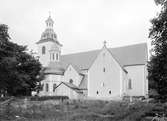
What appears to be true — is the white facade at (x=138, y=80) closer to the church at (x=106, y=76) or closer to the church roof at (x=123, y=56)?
the church at (x=106, y=76)

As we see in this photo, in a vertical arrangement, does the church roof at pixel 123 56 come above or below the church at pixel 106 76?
above

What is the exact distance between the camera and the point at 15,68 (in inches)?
1393

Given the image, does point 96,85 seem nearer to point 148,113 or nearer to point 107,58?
point 107,58

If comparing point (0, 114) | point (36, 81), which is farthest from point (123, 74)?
point (0, 114)

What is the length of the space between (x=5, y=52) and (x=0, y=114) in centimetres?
2139

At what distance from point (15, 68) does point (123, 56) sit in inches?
919

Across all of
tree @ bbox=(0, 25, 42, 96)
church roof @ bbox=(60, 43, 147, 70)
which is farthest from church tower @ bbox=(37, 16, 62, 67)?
tree @ bbox=(0, 25, 42, 96)

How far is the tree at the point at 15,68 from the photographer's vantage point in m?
32.1

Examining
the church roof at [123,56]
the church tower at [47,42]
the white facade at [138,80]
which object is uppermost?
the church tower at [47,42]

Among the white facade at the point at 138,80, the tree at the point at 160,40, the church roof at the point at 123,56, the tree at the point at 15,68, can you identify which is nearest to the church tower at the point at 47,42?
the church roof at the point at 123,56

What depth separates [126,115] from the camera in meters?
14.1

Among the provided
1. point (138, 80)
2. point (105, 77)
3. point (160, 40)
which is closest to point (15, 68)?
point (105, 77)

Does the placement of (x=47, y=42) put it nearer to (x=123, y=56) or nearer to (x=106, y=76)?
(x=123, y=56)

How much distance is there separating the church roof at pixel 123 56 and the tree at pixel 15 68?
14006 mm
